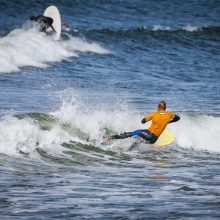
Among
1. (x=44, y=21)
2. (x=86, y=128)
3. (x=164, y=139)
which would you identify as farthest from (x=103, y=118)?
(x=44, y=21)

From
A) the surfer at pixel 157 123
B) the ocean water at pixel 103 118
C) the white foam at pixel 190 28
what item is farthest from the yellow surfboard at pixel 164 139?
the white foam at pixel 190 28

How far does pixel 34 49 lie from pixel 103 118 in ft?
40.3

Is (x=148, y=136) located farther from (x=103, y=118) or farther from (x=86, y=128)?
(x=103, y=118)

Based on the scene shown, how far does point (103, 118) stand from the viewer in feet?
57.1

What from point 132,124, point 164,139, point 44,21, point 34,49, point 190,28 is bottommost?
point 164,139

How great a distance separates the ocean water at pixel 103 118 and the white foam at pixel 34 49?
0.06 m

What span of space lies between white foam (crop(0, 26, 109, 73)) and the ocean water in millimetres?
57

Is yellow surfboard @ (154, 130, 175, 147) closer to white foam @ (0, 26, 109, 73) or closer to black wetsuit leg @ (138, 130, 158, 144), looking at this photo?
black wetsuit leg @ (138, 130, 158, 144)

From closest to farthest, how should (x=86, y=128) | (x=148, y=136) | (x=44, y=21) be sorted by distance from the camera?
(x=148, y=136)
(x=86, y=128)
(x=44, y=21)

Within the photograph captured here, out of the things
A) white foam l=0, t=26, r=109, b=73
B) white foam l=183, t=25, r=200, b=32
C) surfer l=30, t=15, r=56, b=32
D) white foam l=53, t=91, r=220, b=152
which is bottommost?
white foam l=53, t=91, r=220, b=152

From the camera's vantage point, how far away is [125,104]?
19.9 m

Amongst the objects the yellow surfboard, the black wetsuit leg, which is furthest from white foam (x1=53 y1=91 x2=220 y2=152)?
the black wetsuit leg

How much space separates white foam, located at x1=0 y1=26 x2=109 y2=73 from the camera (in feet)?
86.7

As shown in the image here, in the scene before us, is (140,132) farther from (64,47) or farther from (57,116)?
(64,47)
